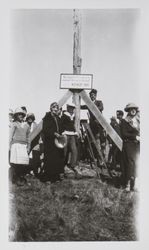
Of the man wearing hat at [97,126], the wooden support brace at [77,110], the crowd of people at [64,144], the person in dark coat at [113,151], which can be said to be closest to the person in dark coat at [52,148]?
the crowd of people at [64,144]

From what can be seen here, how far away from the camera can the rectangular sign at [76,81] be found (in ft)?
8.15

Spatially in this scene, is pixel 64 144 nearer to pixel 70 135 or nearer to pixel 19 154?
pixel 70 135

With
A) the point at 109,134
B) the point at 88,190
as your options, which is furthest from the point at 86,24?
the point at 88,190

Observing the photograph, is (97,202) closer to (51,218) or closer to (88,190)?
(88,190)

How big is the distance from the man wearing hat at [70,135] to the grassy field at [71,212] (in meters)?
0.13

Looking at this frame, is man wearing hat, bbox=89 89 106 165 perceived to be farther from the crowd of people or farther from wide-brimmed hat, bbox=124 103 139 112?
wide-brimmed hat, bbox=124 103 139 112

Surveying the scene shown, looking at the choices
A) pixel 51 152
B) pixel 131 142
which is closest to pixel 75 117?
pixel 51 152

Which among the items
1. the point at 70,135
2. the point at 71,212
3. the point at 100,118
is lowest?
the point at 71,212

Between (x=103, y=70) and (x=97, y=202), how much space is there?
33.0 inches

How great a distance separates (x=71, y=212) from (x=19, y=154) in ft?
1.61

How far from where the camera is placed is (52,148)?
2549mm

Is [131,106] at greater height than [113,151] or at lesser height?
greater

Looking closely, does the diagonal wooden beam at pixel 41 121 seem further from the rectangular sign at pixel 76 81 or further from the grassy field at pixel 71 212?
the grassy field at pixel 71 212

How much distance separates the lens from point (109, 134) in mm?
2555
